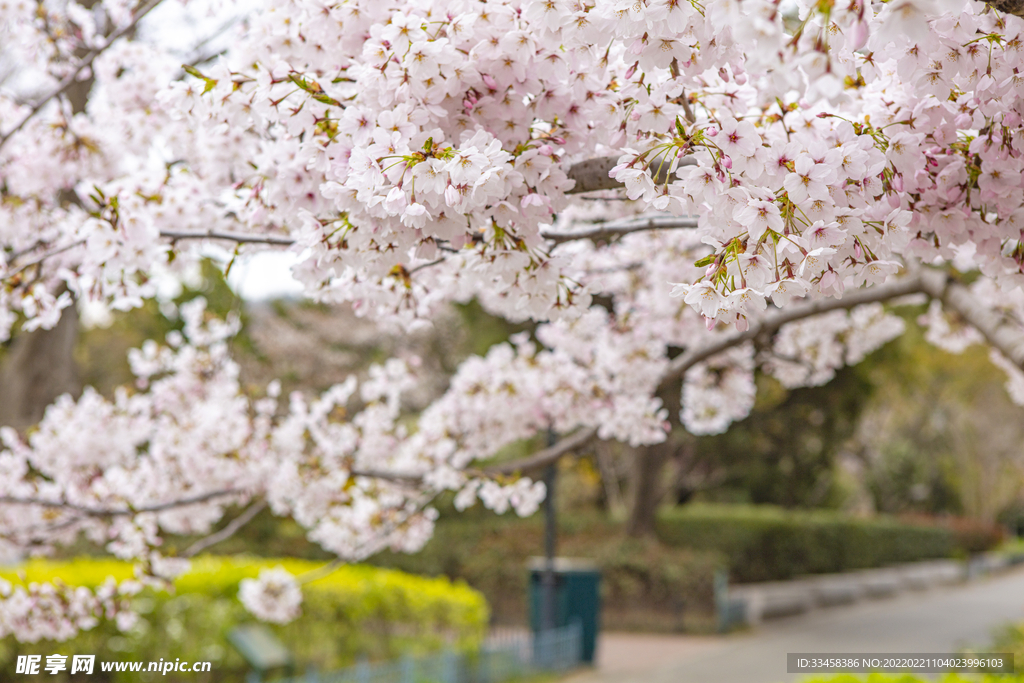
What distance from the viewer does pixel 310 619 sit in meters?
7.46

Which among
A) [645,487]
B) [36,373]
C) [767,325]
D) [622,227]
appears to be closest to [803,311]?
[767,325]

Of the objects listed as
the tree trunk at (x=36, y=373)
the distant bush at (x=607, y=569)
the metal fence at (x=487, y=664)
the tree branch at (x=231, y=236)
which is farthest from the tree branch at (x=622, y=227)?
the distant bush at (x=607, y=569)

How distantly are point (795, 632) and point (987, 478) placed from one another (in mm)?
15754

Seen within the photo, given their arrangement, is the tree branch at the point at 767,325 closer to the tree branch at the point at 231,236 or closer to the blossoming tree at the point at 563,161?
the blossoming tree at the point at 563,161

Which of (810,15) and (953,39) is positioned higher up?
(953,39)

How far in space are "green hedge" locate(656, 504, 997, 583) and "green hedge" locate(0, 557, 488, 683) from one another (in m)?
7.73

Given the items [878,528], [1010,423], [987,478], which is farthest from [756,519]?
[987,478]

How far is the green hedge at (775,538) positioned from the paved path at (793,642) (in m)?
1.15

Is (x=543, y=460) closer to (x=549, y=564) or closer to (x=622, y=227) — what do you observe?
(x=622, y=227)

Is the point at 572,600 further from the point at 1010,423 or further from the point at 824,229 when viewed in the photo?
the point at 1010,423

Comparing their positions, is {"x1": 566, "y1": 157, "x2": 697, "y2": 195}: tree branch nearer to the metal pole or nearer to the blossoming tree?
the blossoming tree

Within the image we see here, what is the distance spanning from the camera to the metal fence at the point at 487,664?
591 cm

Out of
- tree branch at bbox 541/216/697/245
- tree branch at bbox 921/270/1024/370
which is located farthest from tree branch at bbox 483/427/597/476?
tree branch at bbox 921/270/1024/370

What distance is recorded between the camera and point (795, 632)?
1209 cm
